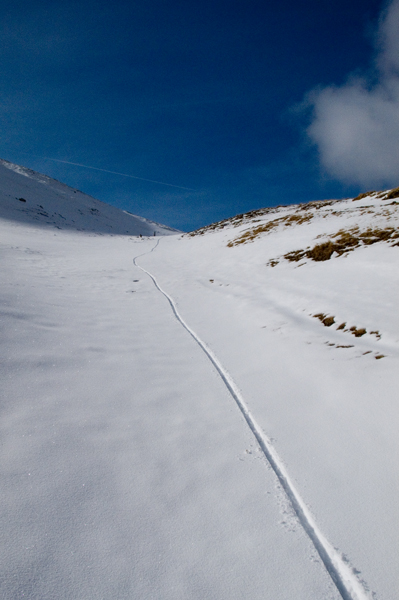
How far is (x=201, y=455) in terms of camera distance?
301 centimetres

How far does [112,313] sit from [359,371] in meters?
5.86

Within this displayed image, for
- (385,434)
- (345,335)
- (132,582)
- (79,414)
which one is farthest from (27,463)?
(345,335)

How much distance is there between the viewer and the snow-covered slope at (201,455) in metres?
1.94

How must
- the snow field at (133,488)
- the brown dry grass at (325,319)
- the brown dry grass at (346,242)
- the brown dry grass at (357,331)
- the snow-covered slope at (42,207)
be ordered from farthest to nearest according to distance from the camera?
the snow-covered slope at (42,207)
the brown dry grass at (346,242)
the brown dry grass at (325,319)
the brown dry grass at (357,331)
the snow field at (133,488)

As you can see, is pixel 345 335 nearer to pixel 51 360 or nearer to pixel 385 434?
pixel 385 434

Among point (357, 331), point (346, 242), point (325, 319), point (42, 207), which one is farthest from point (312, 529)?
point (42, 207)

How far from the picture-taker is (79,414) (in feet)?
11.3

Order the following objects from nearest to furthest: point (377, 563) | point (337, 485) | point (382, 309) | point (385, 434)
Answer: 1. point (377, 563)
2. point (337, 485)
3. point (385, 434)
4. point (382, 309)

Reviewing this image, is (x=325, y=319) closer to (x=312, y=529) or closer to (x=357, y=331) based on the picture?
(x=357, y=331)

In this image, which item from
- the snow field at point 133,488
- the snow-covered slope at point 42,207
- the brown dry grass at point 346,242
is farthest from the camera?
the snow-covered slope at point 42,207

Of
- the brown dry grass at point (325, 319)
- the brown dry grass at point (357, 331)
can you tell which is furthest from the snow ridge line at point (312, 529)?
the brown dry grass at point (325, 319)

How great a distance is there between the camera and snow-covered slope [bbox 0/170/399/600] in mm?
1938

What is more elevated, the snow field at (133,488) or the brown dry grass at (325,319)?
the brown dry grass at (325,319)

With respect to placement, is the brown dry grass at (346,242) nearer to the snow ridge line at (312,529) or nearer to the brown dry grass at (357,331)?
the brown dry grass at (357,331)
